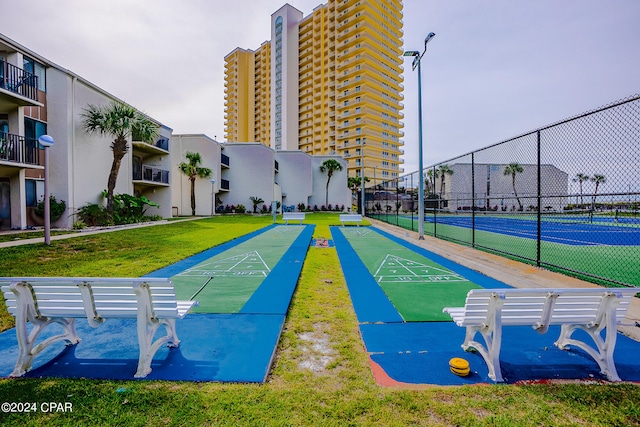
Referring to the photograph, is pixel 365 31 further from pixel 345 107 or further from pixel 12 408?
pixel 12 408

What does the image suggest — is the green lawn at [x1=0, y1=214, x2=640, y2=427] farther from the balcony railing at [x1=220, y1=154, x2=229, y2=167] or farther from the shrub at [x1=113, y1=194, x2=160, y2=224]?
the balcony railing at [x1=220, y1=154, x2=229, y2=167]

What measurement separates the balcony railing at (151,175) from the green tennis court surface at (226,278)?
19.4 meters

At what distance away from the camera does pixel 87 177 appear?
65.5ft

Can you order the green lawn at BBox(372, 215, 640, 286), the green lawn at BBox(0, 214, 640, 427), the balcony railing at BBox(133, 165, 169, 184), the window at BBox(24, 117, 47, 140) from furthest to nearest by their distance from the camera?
the balcony railing at BBox(133, 165, 169, 184)
the window at BBox(24, 117, 47, 140)
the green lawn at BBox(372, 215, 640, 286)
the green lawn at BBox(0, 214, 640, 427)

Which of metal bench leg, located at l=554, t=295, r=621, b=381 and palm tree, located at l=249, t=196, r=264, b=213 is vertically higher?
palm tree, located at l=249, t=196, r=264, b=213

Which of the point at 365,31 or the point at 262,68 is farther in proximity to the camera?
the point at 262,68

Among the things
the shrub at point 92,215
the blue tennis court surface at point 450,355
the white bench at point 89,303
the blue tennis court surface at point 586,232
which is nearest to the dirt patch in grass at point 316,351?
the blue tennis court surface at point 450,355

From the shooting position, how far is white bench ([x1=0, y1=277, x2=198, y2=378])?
3.31 m

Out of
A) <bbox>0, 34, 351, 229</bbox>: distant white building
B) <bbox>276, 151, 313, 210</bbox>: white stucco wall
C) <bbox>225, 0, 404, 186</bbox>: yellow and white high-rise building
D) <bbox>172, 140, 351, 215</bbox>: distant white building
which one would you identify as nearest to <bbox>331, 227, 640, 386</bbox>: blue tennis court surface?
<bbox>0, 34, 351, 229</bbox>: distant white building

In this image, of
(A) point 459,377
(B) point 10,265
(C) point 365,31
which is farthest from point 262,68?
(A) point 459,377

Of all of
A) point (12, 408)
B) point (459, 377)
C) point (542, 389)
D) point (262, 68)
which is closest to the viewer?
point (12, 408)

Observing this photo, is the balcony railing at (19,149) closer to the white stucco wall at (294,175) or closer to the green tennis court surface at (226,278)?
the green tennis court surface at (226,278)

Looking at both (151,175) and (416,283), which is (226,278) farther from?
(151,175)

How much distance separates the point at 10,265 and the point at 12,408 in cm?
833
